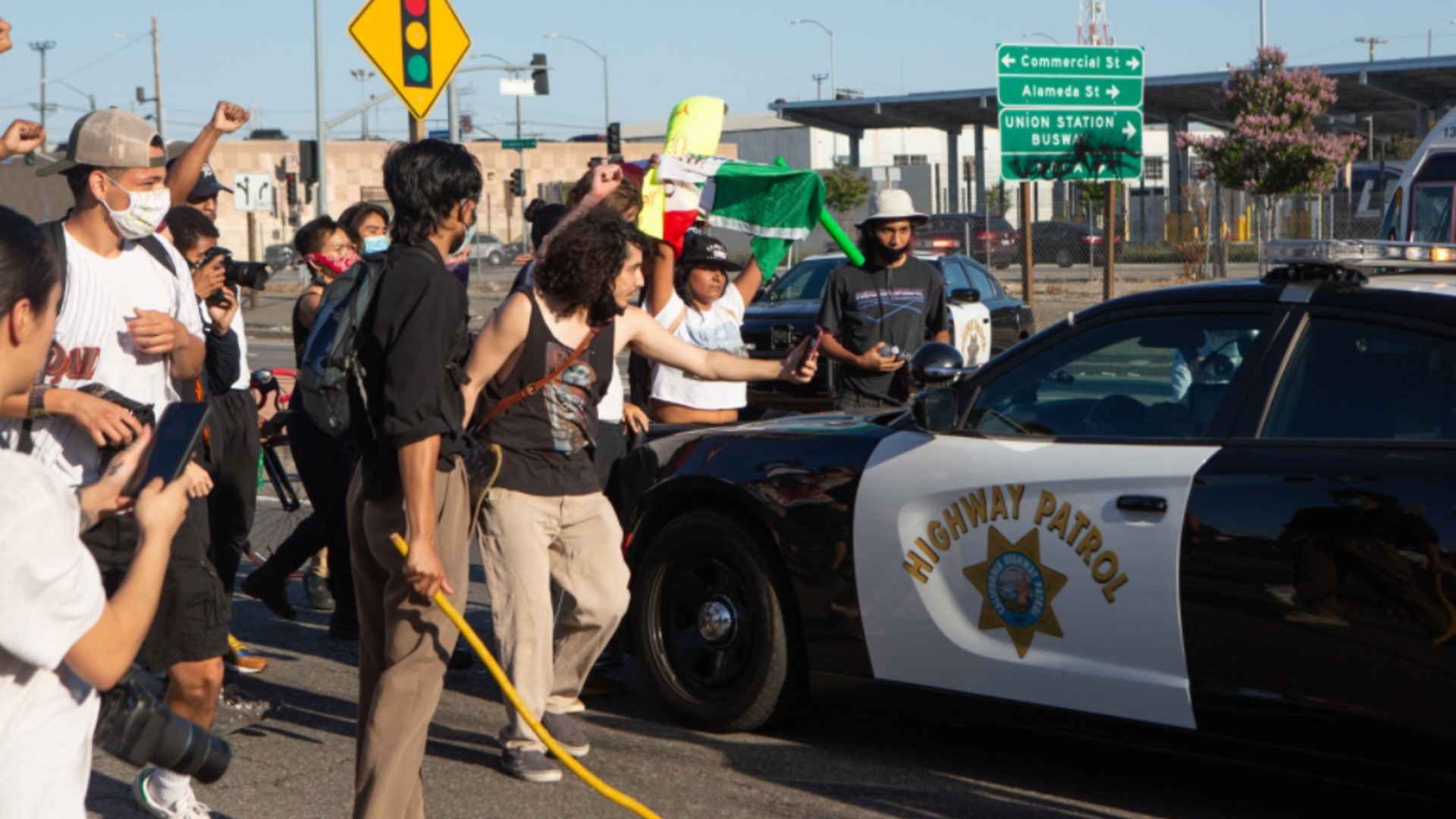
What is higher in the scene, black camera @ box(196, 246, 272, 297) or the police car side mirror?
black camera @ box(196, 246, 272, 297)

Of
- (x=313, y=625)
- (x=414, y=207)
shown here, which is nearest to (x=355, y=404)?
(x=414, y=207)


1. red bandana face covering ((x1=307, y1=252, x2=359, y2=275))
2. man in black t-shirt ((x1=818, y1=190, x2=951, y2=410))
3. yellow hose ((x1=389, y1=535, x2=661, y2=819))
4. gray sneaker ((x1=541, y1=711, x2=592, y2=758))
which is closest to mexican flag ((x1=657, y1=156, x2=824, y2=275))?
man in black t-shirt ((x1=818, y1=190, x2=951, y2=410))

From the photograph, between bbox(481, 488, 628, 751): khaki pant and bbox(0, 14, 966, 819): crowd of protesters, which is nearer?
bbox(0, 14, 966, 819): crowd of protesters

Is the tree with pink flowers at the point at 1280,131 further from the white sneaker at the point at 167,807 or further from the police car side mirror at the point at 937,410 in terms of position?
the white sneaker at the point at 167,807

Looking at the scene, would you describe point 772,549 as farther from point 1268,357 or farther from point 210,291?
point 210,291

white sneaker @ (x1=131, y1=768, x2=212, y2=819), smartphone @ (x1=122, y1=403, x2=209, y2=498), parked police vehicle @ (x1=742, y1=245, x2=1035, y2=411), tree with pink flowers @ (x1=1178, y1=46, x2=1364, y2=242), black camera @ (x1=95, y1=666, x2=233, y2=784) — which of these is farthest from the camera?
tree with pink flowers @ (x1=1178, y1=46, x2=1364, y2=242)

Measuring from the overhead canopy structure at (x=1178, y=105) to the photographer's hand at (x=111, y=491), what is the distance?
114 feet

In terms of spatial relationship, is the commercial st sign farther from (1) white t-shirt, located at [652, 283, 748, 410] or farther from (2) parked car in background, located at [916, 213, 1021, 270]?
(2) parked car in background, located at [916, 213, 1021, 270]

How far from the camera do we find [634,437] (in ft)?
21.2

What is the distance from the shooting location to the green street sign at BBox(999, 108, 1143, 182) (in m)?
16.6

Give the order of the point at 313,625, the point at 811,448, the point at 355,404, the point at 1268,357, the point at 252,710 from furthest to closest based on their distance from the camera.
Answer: the point at 313,625
the point at 252,710
the point at 811,448
the point at 1268,357
the point at 355,404

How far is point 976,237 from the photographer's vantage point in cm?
3728

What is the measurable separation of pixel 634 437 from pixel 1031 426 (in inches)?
79.0

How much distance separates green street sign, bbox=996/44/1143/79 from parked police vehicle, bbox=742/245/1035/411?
6.68 feet
